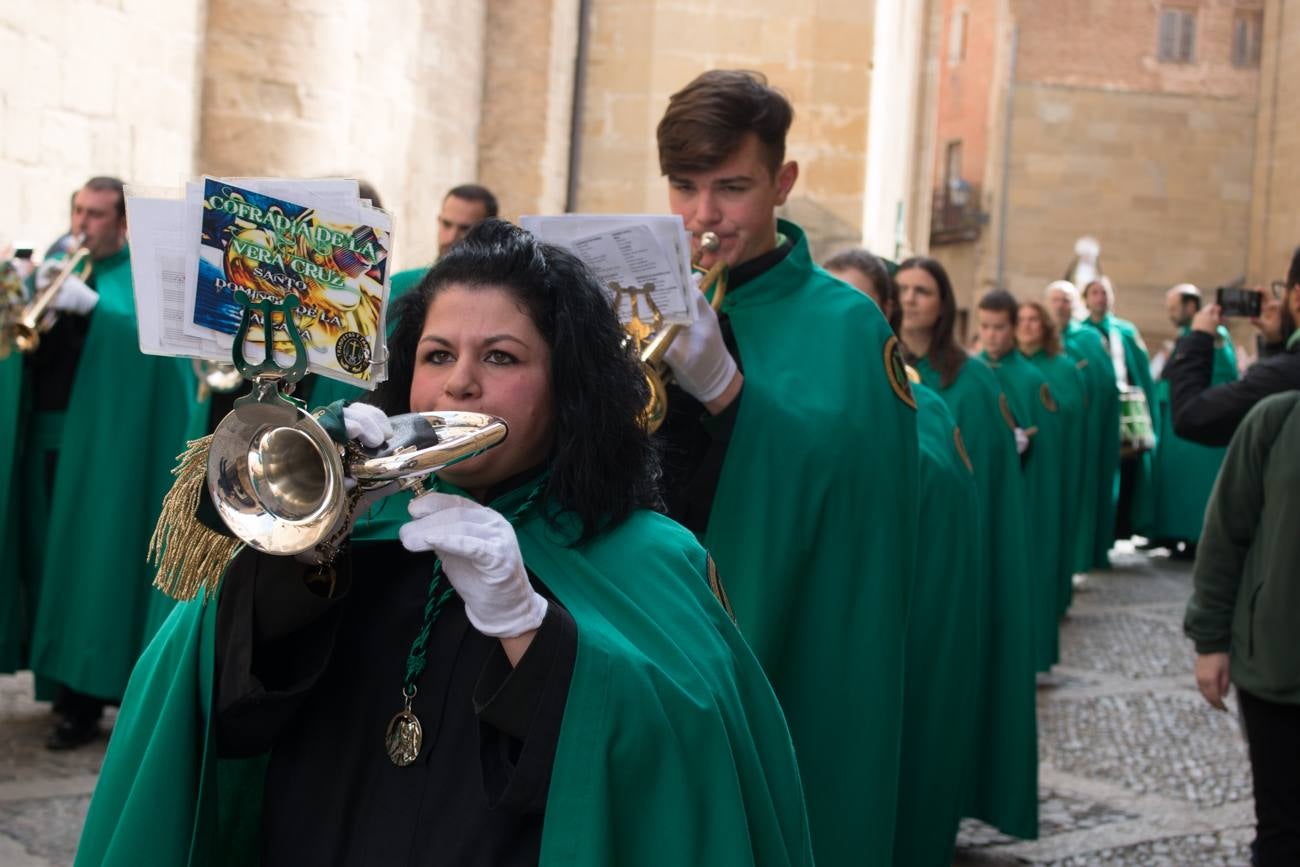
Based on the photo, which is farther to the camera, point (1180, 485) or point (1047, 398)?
point (1180, 485)

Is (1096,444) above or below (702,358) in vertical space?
below

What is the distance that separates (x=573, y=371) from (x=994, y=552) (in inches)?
162

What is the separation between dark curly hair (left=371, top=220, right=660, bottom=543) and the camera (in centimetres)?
243

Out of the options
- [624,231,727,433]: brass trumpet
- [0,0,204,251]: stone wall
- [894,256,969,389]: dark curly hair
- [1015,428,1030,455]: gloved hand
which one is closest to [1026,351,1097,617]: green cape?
[1015,428,1030,455]: gloved hand

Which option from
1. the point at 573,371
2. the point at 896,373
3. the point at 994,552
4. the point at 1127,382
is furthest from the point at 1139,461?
the point at 573,371

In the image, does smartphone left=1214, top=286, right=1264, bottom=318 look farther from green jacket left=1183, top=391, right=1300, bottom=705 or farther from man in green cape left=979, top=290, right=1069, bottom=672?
man in green cape left=979, top=290, right=1069, bottom=672

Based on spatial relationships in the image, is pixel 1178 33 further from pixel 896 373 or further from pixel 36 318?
pixel 896 373

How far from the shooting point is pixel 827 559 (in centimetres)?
400

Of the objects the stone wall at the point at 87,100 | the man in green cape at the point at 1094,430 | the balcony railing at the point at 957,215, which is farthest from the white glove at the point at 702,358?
the balcony railing at the point at 957,215

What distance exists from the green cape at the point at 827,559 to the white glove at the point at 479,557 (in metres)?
1.75

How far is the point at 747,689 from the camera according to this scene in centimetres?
251

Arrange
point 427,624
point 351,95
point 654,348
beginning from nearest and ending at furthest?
point 427,624 < point 654,348 < point 351,95

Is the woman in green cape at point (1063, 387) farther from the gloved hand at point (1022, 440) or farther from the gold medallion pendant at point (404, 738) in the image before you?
the gold medallion pendant at point (404, 738)

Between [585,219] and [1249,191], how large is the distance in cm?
3126
